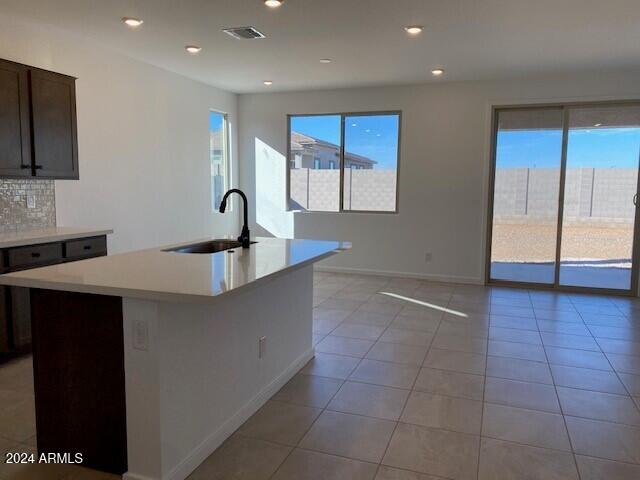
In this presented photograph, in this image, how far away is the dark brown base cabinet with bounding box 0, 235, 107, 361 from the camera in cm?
326

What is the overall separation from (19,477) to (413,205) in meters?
5.32

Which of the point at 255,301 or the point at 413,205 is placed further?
the point at 413,205

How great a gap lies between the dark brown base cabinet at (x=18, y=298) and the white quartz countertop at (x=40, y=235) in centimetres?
4

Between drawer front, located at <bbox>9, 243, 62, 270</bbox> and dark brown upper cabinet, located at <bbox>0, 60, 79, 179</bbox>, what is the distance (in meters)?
0.60

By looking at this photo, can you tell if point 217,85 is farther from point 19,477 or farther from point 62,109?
point 19,477

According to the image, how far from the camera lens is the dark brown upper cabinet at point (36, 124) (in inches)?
137

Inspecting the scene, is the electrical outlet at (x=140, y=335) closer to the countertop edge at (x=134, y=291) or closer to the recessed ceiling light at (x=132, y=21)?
the countertop edge at (x=134, y=291)

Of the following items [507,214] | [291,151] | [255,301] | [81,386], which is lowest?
[81,386]

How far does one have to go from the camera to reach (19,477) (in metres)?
2.06

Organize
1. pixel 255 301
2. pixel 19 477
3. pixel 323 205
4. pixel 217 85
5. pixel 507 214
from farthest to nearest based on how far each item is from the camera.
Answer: pixel 323 205, pixel 217 85, pixel 507 214, pixel 255 301, pixel 19 477

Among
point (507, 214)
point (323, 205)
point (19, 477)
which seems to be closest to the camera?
point (19, 477)

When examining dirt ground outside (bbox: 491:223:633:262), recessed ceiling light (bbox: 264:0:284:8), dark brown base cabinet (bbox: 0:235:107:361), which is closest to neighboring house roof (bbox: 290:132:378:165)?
dirt ground outside (bbox: 491:223:633:262)

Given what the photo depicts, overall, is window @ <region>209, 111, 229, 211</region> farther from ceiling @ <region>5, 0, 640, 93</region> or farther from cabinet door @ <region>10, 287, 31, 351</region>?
cabinet door @ <region>10, 287, 31, 351</region>

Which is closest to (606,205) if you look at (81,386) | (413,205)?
(413,205)
